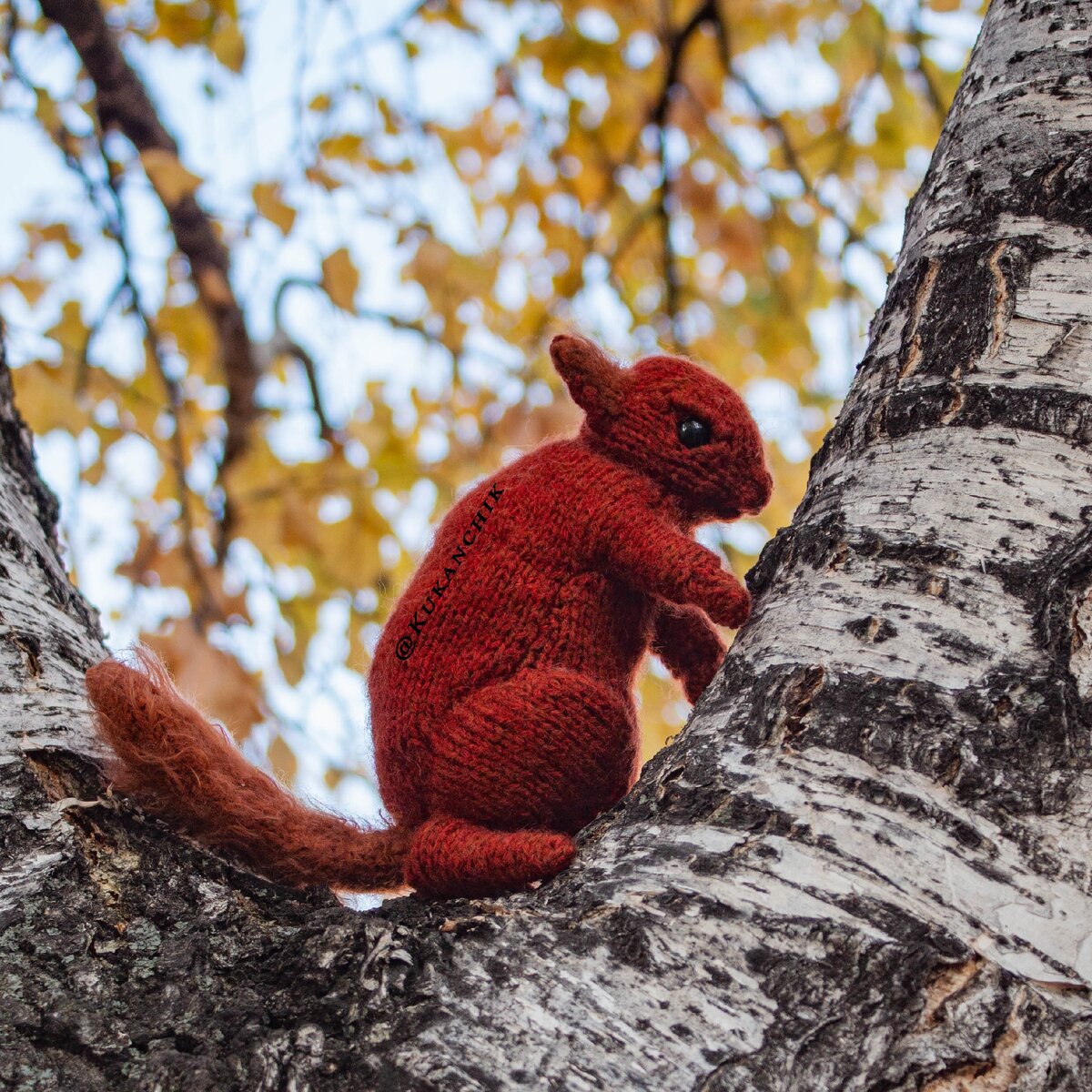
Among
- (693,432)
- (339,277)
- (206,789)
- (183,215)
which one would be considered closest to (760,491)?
(693,432)

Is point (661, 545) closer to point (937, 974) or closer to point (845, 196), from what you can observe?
point (937, 974)

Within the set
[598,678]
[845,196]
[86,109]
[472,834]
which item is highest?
[845,196]

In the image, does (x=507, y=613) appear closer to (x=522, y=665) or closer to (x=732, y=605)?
(x=522, y=665)

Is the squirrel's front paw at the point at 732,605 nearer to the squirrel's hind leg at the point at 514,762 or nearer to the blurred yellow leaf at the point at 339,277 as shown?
the squirrel's hind leg at the point at 514,762

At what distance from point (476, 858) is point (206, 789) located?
192 millimetres

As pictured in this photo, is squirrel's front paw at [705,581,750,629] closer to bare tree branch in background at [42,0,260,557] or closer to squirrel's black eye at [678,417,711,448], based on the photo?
squirrel's black eye at [678,417,711,448]

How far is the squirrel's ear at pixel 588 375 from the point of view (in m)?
0.83

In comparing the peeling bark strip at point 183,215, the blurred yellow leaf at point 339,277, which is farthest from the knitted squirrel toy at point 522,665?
the peeling bark strip at point 183,215

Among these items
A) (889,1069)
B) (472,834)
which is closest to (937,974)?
(889,1069)

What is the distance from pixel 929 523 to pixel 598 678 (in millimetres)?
252

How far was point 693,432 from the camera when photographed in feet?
2.79

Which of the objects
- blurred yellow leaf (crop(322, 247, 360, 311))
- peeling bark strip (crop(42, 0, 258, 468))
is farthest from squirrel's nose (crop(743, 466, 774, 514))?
peeling bark strip (crop(42, 0, 258, 468))

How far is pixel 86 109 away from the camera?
244cm

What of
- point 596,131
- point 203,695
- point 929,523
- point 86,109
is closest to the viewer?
point 929,523
